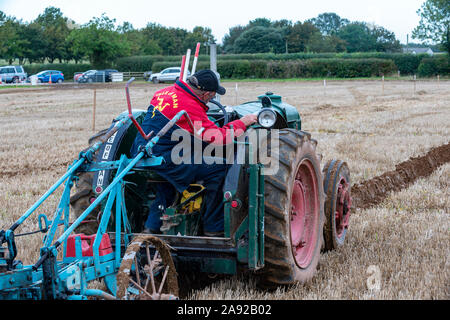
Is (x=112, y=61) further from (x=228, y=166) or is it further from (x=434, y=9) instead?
(x=228, y=166)

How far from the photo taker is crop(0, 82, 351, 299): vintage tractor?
10.9 feet

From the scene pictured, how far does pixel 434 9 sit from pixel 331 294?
64836mm

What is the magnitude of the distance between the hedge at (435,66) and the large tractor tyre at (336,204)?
167ft

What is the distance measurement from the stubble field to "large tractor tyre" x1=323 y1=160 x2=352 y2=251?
0.15 meters

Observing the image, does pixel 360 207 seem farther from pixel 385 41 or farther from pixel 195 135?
pixel 385 41

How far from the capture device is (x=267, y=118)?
426cm

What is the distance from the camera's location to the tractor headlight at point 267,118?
4.24 meters

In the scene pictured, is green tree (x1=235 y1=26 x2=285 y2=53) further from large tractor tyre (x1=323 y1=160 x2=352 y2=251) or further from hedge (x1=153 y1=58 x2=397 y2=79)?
large tractor tyre (x1=323 y1=160 x2=352 y2=251)

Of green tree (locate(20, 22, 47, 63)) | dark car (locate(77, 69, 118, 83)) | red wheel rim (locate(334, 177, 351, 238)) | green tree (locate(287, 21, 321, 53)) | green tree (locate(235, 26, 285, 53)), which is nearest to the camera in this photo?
red wheel rim (locate(334, 177, 351, 238))

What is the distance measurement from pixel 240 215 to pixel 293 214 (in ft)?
2.53

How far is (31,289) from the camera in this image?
3.16m

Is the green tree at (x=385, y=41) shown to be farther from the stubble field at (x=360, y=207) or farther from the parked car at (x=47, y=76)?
the stubble field at (x=360, y=207)

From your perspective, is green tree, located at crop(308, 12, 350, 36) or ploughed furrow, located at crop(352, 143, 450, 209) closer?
ploughed furrow, located at crop(352, 143, 450, 209)

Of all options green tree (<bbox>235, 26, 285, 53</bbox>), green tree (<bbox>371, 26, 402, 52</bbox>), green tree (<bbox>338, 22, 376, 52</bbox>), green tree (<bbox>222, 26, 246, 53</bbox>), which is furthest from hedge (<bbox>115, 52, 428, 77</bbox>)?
green tree (<bbox>222, 26, 246, 53</bbox>)
